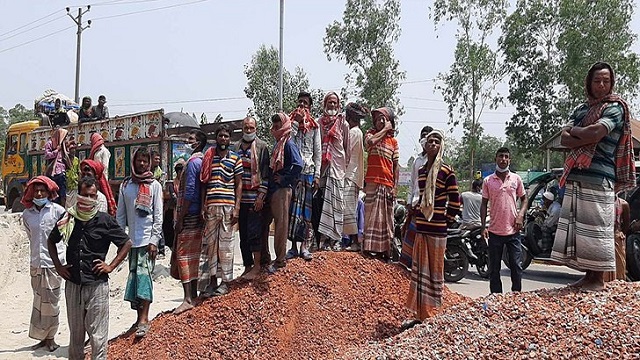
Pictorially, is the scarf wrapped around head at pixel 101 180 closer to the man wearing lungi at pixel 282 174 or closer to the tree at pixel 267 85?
the man wearing lungi at pixel 282 174

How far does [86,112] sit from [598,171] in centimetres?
1370

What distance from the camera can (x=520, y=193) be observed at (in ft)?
22.5

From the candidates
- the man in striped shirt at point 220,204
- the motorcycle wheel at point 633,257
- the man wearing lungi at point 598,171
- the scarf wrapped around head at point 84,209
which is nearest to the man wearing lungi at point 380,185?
the man in striped shirt at point 220,204

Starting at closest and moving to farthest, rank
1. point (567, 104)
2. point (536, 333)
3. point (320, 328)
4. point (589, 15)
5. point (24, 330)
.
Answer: point (536, 333) → point (320, 328) → point (24, 330) → point (589, 15) → point (567, 104)

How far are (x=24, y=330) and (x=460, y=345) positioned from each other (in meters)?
5.61

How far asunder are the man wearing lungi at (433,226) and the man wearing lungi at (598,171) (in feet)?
3.35

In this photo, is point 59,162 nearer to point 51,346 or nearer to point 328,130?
point 51,346

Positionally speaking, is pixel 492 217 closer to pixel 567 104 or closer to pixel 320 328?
pixel 320 328

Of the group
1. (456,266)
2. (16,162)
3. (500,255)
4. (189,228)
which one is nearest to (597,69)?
(500,255)

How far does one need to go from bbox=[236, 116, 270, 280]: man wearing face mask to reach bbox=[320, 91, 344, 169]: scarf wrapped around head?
87 centimetres

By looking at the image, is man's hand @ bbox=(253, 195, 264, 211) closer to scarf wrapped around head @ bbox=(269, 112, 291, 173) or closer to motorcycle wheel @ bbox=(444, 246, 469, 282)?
scarf wrapped around head @ bbox=(269, 112, 291, 173)

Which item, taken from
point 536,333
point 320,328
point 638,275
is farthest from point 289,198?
point 638,275

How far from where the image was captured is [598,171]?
4.46 metres

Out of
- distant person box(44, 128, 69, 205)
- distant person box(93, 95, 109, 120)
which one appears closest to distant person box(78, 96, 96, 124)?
distant person box(93, 95, 109, 120)
